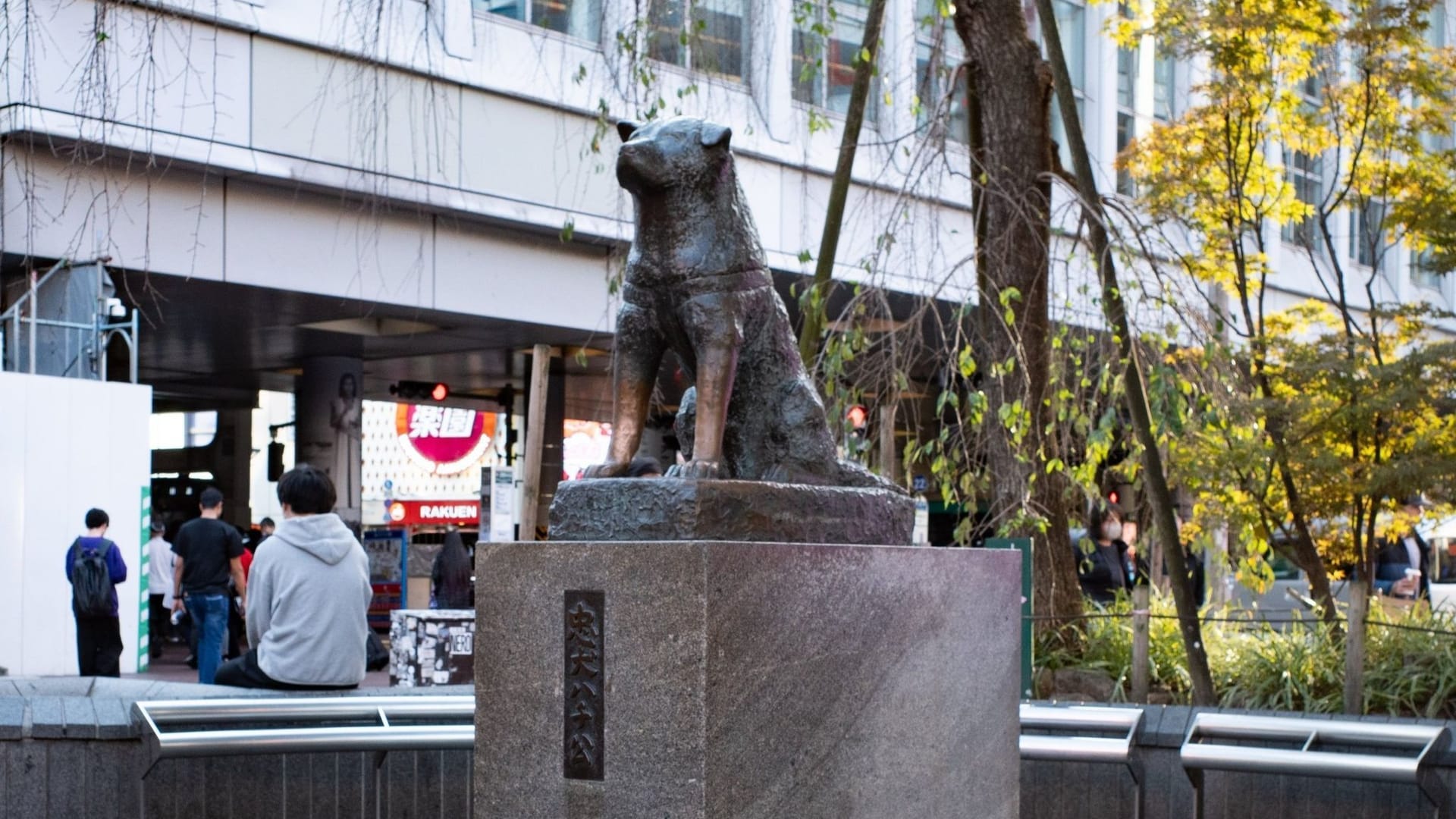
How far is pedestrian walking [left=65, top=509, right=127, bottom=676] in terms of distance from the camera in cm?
1367

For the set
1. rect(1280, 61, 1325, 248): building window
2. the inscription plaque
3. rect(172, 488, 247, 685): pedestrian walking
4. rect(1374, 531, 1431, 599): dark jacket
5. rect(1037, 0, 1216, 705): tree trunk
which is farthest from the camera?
rect(1280, 61, 1325, 248): building window

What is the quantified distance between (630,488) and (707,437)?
33 centimetres

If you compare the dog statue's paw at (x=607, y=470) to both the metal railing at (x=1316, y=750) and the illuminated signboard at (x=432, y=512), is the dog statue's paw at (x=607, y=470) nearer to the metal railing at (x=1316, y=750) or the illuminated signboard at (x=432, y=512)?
the metal railing at (x=1316, y=750)

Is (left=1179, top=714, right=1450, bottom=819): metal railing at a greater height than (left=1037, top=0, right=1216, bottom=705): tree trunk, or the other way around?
(left=1037, top=0, right=1216, bottom=705): tree trunk

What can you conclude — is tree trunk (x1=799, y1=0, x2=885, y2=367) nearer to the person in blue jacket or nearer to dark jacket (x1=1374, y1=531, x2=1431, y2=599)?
the person in blue jacket

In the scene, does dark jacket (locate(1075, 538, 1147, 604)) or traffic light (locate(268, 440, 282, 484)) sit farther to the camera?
traffic light (locate(268, 440, 282, 484))

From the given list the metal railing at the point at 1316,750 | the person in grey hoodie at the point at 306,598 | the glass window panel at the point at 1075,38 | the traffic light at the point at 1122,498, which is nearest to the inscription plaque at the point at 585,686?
the person in grey hoodie at the point at 306,598

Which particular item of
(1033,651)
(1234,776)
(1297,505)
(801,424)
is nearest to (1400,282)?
(1297,505)

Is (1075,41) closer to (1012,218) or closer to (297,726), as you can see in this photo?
(1012,218)

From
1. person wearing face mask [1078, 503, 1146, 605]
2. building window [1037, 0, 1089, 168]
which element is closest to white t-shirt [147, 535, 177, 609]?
person wearing face mask [1078, 503, 1146, 605]

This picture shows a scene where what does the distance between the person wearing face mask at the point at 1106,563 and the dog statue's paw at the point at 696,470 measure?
930 cm

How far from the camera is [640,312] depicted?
520 cm

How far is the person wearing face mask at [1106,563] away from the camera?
1432 cm

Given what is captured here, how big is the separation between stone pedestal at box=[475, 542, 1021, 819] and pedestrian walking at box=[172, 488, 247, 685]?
11.3 m
